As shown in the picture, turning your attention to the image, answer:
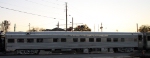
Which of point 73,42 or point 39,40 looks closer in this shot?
point 39,40

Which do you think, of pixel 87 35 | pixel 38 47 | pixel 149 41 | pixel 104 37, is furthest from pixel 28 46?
pixel 149 41

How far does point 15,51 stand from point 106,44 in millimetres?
13695

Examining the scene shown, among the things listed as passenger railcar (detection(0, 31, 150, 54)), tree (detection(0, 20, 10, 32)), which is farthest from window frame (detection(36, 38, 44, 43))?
tree (detection(0, 20, 10, 32))

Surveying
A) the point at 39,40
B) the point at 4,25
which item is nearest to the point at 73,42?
the point at 39,40

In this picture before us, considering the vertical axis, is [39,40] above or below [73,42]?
above

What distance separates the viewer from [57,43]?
3947 cm

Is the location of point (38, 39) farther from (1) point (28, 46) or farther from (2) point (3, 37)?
(2) point (3, 37)

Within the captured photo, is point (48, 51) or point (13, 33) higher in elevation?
point (13, 33)

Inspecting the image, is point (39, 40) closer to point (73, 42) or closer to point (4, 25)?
point (73, 42)

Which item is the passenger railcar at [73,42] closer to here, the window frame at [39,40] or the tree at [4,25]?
the window frame at [39,40]

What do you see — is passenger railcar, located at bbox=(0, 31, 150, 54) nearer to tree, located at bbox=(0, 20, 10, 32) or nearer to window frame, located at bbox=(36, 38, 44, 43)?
window frame, located at bbox=(36, 38, 44, 43)

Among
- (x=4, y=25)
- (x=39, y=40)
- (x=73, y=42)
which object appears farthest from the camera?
(x=4, y=25)

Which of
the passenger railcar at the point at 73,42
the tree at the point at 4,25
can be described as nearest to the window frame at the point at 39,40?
the passenger railcar at the point at 73,42

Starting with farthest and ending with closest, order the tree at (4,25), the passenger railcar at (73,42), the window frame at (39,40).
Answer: the tree at (4,25), the window frame at (39,40), the passenger railcar at (73,42)
